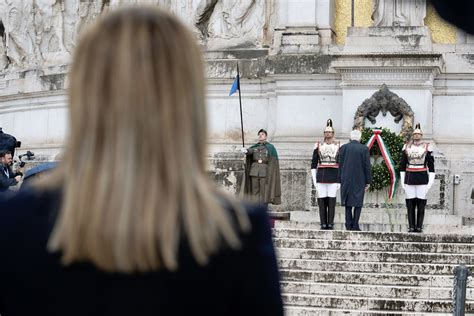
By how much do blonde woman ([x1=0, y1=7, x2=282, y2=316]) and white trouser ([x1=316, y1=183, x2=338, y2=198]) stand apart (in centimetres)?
1482

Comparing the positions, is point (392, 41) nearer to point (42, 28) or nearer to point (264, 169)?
point (264, 169)

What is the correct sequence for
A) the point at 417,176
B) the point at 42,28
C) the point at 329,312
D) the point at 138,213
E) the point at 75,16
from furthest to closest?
1. the point at 42,28
2. the point at 75,16
3. the point at 417,176
4. the point at 329,312
5. the point at 138,213

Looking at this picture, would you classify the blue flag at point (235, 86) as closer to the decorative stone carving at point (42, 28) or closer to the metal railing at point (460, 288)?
the decorative stone carving at point (42, 28)

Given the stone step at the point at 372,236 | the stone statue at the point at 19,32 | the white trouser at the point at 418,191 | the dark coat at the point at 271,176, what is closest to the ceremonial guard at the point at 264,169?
the dark coat at the point at 271,176

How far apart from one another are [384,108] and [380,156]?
1013 millimetres

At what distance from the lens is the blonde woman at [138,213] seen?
238 centimetres

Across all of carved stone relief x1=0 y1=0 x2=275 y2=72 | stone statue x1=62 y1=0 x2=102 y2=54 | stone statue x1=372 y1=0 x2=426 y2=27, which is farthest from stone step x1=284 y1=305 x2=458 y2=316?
stone statue x1=62 y1=0 x2=102 y2=54

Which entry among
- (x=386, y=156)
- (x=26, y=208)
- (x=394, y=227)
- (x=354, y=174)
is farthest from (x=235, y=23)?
(x=26, y=208)

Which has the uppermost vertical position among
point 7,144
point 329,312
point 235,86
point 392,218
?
point 235,86

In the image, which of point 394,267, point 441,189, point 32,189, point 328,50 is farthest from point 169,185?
point 328,50

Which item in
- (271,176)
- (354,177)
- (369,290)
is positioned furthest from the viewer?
(271,176)

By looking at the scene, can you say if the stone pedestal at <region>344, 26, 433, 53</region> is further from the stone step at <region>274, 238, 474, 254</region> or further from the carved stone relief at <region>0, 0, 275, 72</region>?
the stone step at <region>274, 238, 474, 254</region>

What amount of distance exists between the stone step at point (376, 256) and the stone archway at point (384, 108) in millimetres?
5102

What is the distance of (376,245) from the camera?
15.3m
